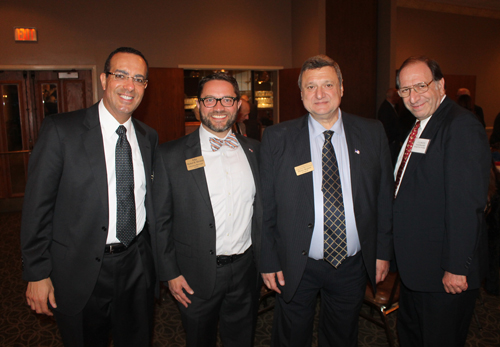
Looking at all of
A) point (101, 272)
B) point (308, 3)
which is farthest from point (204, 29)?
point (101, 272)

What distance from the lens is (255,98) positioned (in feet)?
33.9

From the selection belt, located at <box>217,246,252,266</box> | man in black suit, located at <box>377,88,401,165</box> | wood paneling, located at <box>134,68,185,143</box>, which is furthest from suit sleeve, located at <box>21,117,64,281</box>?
man in black suit, located at <box>377,88,401,165</box>

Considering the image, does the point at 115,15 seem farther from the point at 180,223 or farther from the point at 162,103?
the point at 180,223

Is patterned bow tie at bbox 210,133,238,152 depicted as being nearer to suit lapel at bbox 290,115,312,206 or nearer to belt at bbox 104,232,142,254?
suit lapel at bbox 290,115,312,206

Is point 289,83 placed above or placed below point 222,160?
above

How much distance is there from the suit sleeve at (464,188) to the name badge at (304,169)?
25.8 inches

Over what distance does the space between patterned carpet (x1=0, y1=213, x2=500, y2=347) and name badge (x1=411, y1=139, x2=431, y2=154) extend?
5.31 feet

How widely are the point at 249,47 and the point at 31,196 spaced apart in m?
6.33

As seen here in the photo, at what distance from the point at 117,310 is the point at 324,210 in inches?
49.0

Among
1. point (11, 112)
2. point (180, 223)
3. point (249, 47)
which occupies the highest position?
point (249, 47)

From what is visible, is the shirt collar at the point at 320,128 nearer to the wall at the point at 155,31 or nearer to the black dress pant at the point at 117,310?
the black dress pant at the point at 117,310

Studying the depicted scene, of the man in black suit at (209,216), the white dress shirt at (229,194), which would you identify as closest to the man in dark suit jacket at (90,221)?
the man in black suit at (209,216)

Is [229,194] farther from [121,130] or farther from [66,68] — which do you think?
[66,68]

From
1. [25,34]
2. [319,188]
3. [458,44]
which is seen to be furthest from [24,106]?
[458,44]
